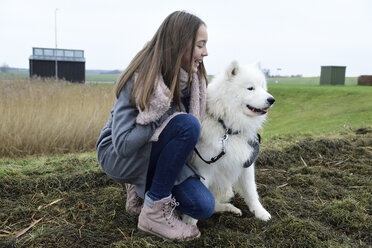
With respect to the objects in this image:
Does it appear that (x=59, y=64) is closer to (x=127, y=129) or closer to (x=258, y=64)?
(x=258, y=64)

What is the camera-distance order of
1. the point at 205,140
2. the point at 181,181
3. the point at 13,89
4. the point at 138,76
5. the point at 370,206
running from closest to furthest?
the point at 138,76 < the point at 181,181 < the point at 205,140 < the point at 370,206 < the point at 13,89

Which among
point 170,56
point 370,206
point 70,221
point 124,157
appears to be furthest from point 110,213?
point 370,206

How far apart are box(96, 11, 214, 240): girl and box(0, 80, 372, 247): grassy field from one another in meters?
0.20

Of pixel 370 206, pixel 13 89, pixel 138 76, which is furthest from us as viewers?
pixel 13 89

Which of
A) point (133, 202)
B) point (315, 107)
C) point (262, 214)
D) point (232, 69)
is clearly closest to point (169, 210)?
point (133, 202)

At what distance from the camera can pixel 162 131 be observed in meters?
2.09

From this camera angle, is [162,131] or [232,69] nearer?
[162,131]

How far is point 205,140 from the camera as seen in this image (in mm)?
2352

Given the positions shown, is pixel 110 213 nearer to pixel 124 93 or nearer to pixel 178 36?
pixel 124 93

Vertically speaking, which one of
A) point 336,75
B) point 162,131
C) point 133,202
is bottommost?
point 133,202

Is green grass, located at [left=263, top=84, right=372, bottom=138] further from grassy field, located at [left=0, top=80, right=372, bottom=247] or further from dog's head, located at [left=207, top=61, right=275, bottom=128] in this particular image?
dog's head, located at [left=207, top=61, right=275, bottom=128]

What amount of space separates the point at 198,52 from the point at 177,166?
75 centimetres

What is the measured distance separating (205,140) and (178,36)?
75cm

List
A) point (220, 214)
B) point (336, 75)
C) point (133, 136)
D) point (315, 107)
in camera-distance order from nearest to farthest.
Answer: point (133, 136)
point (220, 214)
point (315, 107)
point (336, 75)
